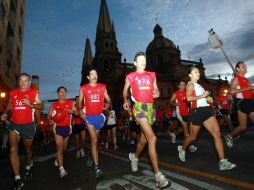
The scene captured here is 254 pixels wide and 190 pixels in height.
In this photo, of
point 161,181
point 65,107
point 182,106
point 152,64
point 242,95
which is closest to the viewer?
point 161,181

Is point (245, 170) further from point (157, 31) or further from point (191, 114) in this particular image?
point (157, 31)

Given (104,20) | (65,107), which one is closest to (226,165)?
(65,107)

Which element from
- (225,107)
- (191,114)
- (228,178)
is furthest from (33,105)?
(225,107)

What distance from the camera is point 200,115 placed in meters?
4.96

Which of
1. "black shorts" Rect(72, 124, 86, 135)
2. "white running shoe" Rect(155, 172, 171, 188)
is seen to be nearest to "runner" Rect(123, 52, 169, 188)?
"white running shoe" Rect(155, 172, 171, 188)

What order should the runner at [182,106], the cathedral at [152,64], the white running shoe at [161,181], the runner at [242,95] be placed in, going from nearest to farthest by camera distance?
the white running shoe at [161,181], the runner at [242,95], the runner at [182,106], the cathedral at [152,64]

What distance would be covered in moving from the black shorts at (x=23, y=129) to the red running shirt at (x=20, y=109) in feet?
0.22

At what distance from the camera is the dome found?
73613 mm

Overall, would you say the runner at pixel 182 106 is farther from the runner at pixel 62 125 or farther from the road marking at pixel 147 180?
the road marking at pixel 147 180

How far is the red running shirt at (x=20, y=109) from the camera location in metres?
5.23

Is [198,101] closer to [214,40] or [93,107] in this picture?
[93,107]

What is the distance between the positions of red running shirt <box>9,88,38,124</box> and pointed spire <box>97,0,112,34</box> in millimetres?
69949

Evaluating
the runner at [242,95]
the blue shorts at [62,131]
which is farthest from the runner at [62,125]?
the runner at [242,95]

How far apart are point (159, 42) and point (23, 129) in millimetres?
72663
